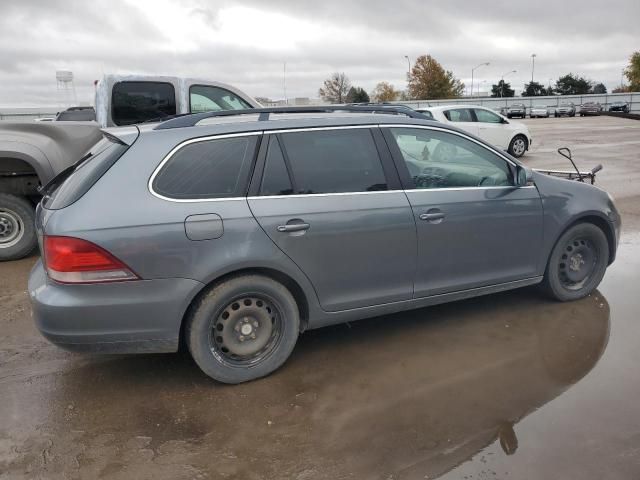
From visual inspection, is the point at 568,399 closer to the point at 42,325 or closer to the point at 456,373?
the point at 456,373

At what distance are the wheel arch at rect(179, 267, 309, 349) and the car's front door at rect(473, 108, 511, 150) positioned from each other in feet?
43.8

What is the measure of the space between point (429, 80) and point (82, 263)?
80430 mm

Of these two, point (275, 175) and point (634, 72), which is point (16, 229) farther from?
point (634, 72)

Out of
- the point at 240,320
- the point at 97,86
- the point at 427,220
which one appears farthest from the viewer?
the point at 97,86

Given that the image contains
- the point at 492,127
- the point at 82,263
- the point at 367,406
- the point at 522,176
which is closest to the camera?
the point at 82,263

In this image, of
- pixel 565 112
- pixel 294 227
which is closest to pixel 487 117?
pixel 294 227

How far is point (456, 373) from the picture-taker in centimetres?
364

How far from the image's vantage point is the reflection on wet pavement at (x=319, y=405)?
281 centimetres

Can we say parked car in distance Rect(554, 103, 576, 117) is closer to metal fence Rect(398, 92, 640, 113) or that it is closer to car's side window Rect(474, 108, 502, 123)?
metal fence Rect(398, 92, 640, 113)

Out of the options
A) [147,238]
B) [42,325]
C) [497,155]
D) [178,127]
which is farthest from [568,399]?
[42,325]

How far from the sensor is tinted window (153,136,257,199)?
10.8ft

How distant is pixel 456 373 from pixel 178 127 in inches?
96.6

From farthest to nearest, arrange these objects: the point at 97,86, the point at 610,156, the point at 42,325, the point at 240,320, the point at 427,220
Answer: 1. the point at 610,156
2. the point at 97,86
3. the point at 427,220
4. the point at 240,320
5. the point at 42,325

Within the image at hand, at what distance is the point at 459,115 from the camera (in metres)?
15.4
